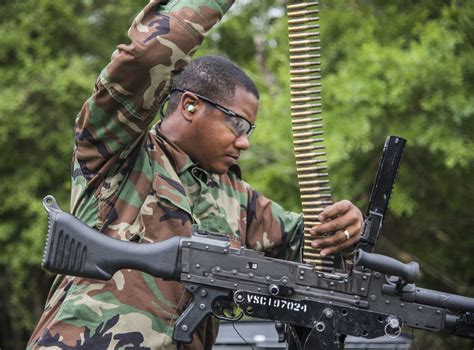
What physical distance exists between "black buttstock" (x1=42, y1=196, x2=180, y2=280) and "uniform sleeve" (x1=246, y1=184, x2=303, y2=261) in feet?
3.33

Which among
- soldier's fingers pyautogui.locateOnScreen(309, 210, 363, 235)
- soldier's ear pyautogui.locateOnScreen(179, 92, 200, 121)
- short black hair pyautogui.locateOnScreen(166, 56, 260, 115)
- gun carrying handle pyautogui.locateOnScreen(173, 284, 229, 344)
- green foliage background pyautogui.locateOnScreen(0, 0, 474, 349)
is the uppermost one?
green foliage background pyautogui.locateOnScreen(0, 0, 474, 349)

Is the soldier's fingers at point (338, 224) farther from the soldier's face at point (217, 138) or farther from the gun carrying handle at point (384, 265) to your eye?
the soldier's face at point (217, 138)

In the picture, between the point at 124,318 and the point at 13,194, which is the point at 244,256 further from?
the point at 13,194

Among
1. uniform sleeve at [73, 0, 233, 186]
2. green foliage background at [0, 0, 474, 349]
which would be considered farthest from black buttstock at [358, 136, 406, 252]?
green foliage background at [0, 0, 474, 349]

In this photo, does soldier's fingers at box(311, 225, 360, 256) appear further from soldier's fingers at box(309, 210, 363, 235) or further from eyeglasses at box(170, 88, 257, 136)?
eyeglasses at box(170, 88, 257, 136)

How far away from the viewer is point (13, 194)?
38.4ft

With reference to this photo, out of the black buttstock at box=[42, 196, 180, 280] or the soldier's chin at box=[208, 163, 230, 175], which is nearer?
the black buttstock at box=[42, 196, 180, 280]

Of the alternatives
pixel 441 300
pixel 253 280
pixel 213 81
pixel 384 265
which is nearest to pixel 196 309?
pixel 253 280

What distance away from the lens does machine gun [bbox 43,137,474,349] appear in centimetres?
360

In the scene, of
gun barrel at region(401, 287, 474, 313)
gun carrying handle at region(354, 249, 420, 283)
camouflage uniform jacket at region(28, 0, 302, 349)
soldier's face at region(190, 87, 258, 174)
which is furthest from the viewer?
soldier's face at region(190, 87, 258, 174)

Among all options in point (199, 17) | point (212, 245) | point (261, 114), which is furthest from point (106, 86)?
point (261, 114)

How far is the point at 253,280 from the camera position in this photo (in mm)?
3646

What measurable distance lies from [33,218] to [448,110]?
242 inches

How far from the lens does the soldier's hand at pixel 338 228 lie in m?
3.89
